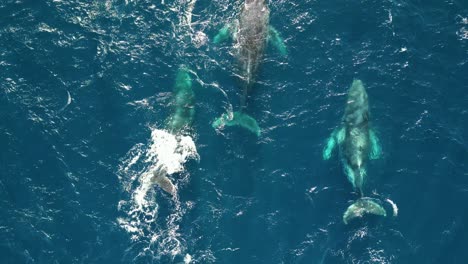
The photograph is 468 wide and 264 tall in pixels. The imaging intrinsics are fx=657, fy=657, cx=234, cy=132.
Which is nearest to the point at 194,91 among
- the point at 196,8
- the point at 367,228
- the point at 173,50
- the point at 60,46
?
the point at 173,50

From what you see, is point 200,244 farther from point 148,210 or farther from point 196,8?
point 196,8

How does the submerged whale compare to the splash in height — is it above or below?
above

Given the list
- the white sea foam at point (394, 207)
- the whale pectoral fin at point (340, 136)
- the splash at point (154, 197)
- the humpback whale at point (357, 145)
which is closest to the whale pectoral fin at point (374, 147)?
the humpback whale at point (357, 145)

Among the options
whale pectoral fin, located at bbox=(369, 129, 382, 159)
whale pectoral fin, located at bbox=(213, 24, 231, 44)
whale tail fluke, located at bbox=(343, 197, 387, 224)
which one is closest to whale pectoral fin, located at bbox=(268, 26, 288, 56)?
whale pectoral fin, located at bbox=(213, 24, 231, 44)

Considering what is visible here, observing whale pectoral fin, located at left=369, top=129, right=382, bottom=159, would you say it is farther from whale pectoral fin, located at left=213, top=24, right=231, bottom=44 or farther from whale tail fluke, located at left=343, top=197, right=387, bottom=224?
whale pectoral fin, located at left=213, top=24, right=231, bottom=44

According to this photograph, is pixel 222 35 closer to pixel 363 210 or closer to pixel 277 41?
pixel 277 41

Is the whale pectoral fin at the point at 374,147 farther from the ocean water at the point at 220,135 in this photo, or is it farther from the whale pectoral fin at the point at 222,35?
the whale pectoral fin at the point at 222,35
